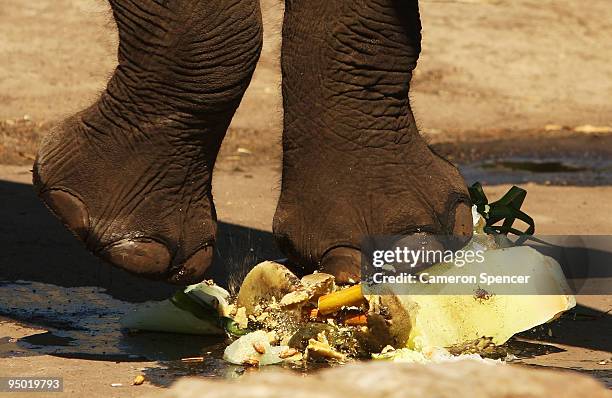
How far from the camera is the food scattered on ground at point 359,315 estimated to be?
3.34 meters

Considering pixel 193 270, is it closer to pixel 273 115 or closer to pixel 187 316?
pixel 187 316

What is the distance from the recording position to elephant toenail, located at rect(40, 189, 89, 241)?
3.48 meters

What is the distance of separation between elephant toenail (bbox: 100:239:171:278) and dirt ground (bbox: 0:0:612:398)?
0.76 ft

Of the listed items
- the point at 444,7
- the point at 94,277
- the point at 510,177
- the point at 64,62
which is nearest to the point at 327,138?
the point at 94,277

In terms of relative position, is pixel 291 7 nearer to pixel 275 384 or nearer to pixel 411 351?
pixel 411 351

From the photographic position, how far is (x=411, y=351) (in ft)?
10.8

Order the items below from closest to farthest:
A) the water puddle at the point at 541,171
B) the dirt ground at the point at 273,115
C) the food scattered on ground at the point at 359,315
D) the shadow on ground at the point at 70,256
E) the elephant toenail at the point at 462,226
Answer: the food scattered on ground at the point at 359,315
the elephant toenail at the point at 462,226
the dirt ground at the point at 273,115
the shadow on ground at the point at 70,256
the water puddle at the point at 541,171

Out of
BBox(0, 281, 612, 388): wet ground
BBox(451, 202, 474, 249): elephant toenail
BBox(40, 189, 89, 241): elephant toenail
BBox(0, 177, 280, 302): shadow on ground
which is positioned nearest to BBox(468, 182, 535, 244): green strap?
BBox(451, 202, 474, 249): elephant toenail

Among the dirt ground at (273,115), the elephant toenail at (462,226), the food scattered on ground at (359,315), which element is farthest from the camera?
the dirt ground at (273,115)

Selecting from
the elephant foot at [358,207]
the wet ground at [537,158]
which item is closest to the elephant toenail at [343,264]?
the elephant foot at [358,207]

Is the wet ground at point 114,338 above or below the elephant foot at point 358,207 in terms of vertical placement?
below

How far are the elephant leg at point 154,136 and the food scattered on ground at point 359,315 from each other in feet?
0.41

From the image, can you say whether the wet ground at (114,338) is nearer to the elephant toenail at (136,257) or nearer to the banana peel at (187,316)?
the banana peel at (187,316)

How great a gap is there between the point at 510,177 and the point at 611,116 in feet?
5.14
